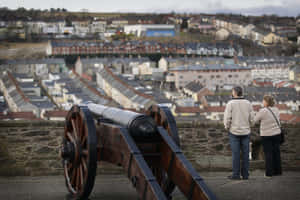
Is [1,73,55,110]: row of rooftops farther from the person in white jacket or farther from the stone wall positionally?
the person in white jacket

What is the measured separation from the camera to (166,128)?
9.22ft

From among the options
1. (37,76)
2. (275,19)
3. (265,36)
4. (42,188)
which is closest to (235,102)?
(42,188)

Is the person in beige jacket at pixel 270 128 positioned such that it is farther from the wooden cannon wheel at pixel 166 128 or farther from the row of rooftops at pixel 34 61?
the row of rooftops at pixel 34 61

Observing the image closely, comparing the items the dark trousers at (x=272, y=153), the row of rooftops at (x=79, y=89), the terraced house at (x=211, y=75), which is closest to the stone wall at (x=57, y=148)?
the dark trousers at (x=272, y=153)

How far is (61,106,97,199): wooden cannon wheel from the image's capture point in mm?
2652

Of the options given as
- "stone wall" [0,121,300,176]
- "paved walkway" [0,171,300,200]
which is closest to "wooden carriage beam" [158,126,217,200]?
"paved walkway" [0,171,300,200]

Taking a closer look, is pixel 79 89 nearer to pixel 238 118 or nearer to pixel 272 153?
pixel 272 153

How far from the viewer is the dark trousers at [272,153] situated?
3.17 m

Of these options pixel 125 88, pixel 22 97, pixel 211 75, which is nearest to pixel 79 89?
pixel 125 88

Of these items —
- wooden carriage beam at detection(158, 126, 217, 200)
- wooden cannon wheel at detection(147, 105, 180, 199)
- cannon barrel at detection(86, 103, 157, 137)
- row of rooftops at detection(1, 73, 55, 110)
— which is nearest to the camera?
wooden carriage beam at detection(158, 126, 217, 200)

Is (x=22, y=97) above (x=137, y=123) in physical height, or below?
below

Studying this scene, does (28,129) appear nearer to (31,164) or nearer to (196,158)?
(31,164)

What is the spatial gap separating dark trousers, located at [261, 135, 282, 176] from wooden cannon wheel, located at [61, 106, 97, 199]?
109 centimetres

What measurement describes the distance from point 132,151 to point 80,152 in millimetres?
444
